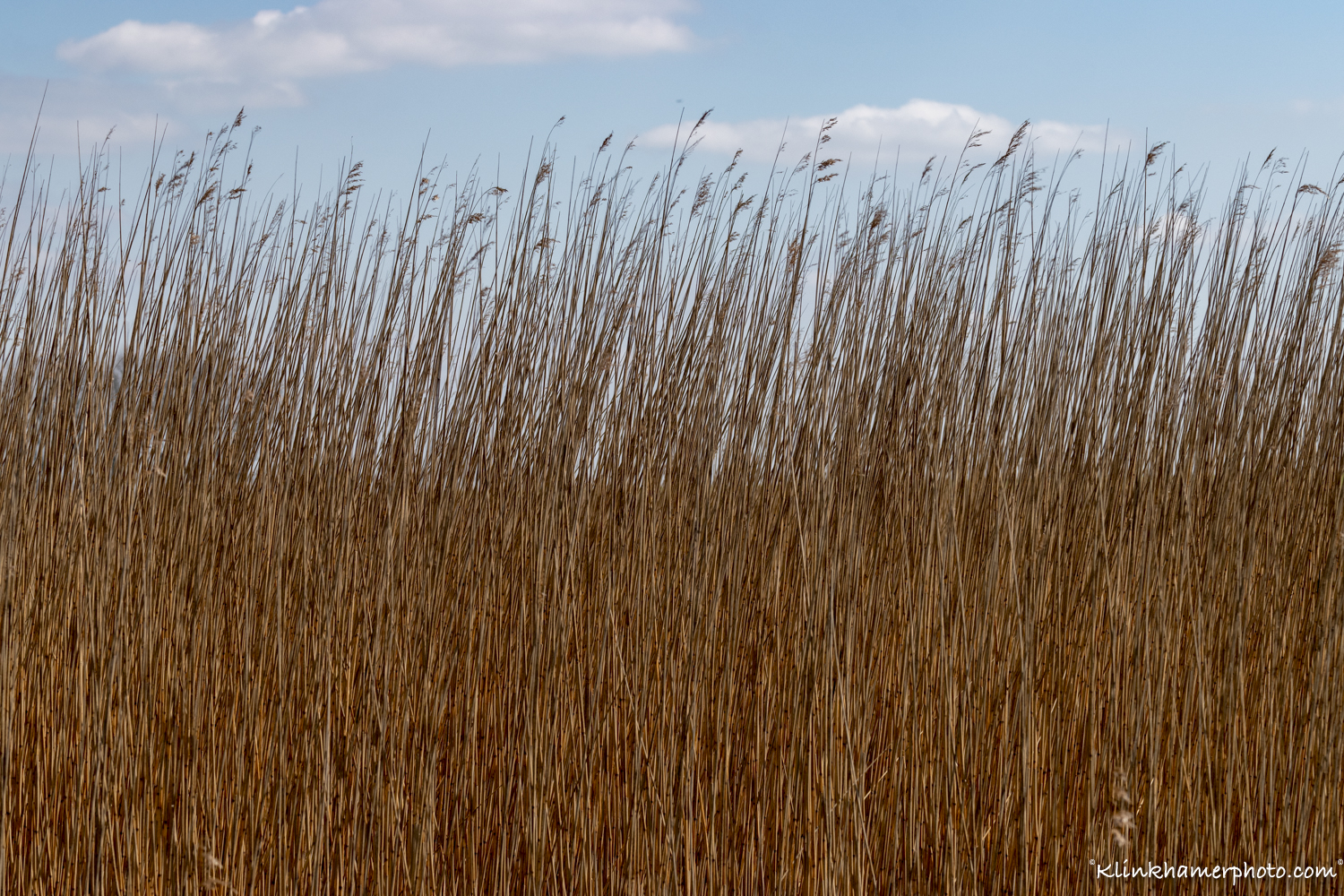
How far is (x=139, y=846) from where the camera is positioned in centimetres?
150

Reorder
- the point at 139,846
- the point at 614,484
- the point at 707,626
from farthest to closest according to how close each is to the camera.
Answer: the point at 614,484
the point at 707,626
the point at 139,846

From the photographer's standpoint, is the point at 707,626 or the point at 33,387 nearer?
the point at 707,626

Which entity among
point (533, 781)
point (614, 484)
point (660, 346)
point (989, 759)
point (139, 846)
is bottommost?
point (139, 846)

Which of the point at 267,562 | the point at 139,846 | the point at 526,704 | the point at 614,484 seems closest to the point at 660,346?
the point at 614,484

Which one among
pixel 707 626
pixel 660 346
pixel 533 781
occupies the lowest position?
pixel 533 781

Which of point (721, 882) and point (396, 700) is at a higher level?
point (396, 700)

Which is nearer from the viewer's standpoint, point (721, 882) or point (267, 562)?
point (721, 882)

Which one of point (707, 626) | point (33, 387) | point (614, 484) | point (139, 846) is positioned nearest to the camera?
point (139, 846)

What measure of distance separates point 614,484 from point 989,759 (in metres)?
0.78

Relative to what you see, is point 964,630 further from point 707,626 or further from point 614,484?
point 614,484

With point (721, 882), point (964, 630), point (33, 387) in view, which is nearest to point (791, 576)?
point (964, 630)

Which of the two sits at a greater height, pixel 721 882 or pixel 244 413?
pixel 244 413

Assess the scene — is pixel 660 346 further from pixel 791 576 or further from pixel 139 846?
pixel 139 846

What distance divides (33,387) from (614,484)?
117 centimetres
